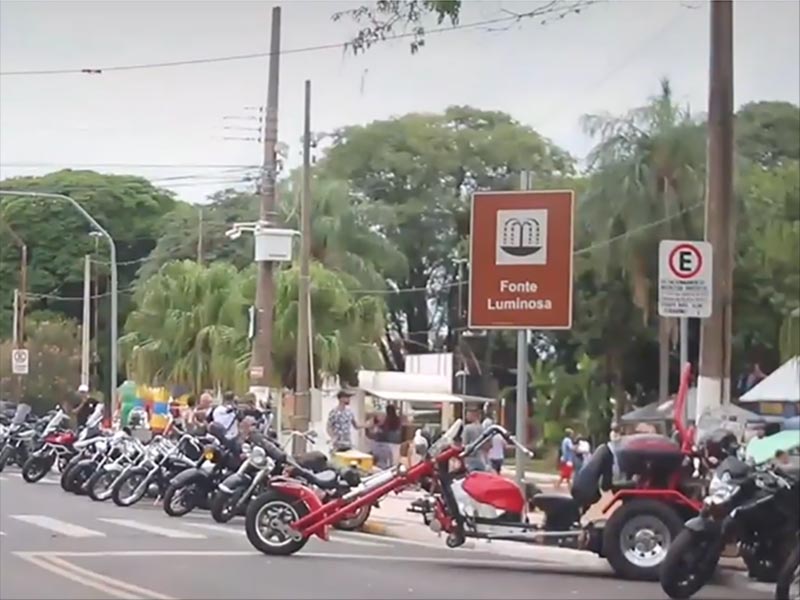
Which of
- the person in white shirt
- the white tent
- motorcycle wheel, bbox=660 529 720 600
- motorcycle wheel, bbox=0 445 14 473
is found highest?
the white tent

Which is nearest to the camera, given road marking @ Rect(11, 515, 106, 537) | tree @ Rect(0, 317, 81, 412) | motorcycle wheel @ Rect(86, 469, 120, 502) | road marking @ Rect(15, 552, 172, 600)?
road marking @ Rect(15, 552, 172, 600)

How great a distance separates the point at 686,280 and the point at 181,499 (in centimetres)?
830

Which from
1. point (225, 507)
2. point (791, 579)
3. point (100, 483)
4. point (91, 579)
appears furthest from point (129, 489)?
point (791, 579)

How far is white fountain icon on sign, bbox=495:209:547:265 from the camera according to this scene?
59.0ft

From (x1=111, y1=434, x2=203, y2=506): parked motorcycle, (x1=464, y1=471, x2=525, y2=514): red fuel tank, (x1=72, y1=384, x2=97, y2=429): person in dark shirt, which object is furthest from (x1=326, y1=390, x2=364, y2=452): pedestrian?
(x1=464, y1=471, x2=525, y2=514): red fuel tank

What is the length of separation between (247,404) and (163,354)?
3815 millimetres

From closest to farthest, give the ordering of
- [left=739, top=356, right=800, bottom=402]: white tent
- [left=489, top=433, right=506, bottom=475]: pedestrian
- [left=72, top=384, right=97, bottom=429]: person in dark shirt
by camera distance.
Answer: [left=739, top=356, right=800, bottom=402]: white tent
[left=489, top=433, right=506, bottom=475]: pedestrian
[left=72, top=384, right=97, bottom=429]: person in dark shirt

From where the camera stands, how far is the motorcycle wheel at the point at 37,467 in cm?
2708

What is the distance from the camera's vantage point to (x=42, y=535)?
17.8 m

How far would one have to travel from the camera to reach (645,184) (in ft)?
52.3

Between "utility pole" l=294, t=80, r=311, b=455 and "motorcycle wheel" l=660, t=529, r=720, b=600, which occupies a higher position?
"utility pole" l=294, t=80, r=311, b=455

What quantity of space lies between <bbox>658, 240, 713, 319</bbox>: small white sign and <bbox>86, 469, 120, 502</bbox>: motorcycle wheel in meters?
10.7

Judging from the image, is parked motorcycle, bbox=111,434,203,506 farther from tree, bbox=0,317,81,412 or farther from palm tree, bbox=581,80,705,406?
tree, bbox=0,317,81,412

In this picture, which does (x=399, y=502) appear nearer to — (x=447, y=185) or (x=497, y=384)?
(x=497, y=384)
